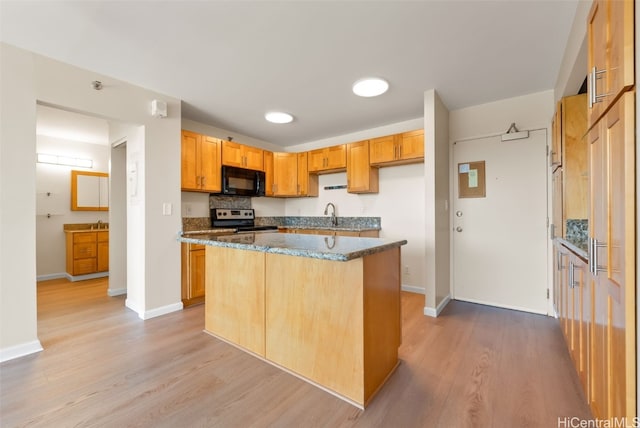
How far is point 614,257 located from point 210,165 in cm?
382

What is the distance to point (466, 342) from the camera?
232cm

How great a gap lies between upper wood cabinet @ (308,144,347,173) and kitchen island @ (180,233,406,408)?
258cm

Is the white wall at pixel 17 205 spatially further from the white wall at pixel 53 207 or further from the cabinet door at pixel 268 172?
the white wall at pixel 53 207

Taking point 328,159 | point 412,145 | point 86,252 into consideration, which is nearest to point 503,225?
point 412,145

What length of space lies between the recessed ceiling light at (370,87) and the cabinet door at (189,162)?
2108mm

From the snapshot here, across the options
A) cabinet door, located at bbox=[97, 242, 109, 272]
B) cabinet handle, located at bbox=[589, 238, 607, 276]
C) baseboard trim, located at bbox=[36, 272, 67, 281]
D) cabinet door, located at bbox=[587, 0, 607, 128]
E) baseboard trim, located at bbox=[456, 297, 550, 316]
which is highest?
cabinet door, located at bbox=[587, 0, 607, 128]

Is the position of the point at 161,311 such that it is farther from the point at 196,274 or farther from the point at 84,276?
the point at 84,276

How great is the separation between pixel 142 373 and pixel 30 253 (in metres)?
1.40

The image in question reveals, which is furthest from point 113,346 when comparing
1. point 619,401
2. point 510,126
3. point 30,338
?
point 510,126

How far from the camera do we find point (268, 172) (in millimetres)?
4668

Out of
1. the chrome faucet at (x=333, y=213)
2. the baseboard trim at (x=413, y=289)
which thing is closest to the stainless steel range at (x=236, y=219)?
the chrome faucet at (x=333, y=213)

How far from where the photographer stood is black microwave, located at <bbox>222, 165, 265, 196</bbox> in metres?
3.89

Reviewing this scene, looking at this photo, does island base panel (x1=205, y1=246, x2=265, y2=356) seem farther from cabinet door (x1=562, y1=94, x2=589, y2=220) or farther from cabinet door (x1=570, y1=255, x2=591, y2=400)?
cabinet door (x1=562, y1=94, x2=589, y2=220)

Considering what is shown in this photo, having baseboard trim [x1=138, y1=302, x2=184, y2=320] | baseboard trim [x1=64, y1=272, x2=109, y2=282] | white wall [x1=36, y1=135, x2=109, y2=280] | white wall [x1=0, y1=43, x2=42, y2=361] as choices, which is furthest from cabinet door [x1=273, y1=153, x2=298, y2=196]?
white wall [x1=36, y1=135, x2=109, y2=280]
